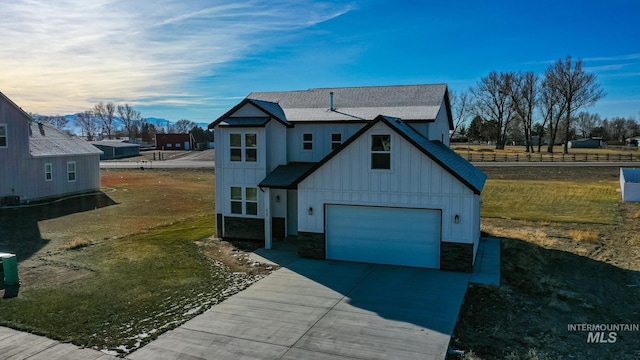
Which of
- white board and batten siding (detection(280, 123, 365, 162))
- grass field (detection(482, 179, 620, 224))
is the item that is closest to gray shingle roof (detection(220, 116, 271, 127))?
white board and batten siding (detection(280, 123, 365, 162))

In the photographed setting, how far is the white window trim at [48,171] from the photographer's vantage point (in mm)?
29891

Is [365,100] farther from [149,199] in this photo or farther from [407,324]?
[149,199]

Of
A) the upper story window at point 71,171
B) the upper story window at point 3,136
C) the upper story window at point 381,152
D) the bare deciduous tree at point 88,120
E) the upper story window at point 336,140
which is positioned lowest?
the upper story window at point 71,171

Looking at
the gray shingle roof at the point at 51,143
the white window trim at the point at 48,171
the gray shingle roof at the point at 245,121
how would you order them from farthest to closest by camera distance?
1. the gray shingle roof at the point at 51,143
2. the white window trim at the point at 48,171
3. the gray shingle roof at the point at 245,121

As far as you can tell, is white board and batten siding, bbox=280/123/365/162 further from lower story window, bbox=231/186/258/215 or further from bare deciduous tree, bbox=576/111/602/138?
bare deciduous tree, bbox=576/111/602/138

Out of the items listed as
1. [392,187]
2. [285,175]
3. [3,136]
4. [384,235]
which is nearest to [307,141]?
[285,175]

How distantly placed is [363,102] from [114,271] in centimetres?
1203

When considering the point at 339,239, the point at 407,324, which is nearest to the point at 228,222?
the point at 339,239

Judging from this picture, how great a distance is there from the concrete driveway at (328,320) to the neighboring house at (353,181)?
4.82 feet

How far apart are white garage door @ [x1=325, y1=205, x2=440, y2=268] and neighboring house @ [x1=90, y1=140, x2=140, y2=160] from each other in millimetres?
65997

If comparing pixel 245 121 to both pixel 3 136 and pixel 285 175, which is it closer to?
pixel 285 175

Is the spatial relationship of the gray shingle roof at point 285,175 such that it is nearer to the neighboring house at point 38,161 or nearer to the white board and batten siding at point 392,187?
the white board and batten siding at point 392,187

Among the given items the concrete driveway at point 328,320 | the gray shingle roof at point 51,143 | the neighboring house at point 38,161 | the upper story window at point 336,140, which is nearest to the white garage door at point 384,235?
the concrete driveway at point 328,320

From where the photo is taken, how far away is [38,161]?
29.3 metres
